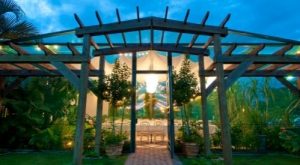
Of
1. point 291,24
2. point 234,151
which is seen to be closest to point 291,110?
point 234,151

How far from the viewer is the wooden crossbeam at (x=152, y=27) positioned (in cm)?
525

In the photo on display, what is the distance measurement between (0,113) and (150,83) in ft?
15.9

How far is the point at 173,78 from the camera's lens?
7137 millimetres

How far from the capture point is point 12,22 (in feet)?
20.8

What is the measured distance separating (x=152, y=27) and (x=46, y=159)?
4332mm

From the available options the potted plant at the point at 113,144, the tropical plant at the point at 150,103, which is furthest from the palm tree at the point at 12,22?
the tropical plant at the point at 150,103

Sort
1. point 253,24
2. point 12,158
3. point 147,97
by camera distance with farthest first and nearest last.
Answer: point 253,24
point 147,97
point 12,158

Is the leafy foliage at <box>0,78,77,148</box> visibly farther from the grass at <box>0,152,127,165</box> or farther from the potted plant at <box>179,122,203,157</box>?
the potted plant at <box>179,122,203,157</box>

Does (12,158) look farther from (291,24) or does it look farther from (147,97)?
(291,24)

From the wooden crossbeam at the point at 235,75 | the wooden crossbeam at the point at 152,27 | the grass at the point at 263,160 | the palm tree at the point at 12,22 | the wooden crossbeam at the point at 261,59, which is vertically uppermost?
the palm tree at the point at 12,22

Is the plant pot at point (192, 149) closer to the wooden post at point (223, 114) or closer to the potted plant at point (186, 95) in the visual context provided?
the potted plant at point (186, 95)

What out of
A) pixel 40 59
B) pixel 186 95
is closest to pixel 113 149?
pixel 186 95

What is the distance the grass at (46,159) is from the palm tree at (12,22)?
3.27 m

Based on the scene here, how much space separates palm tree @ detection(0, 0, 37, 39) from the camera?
6191 mm
